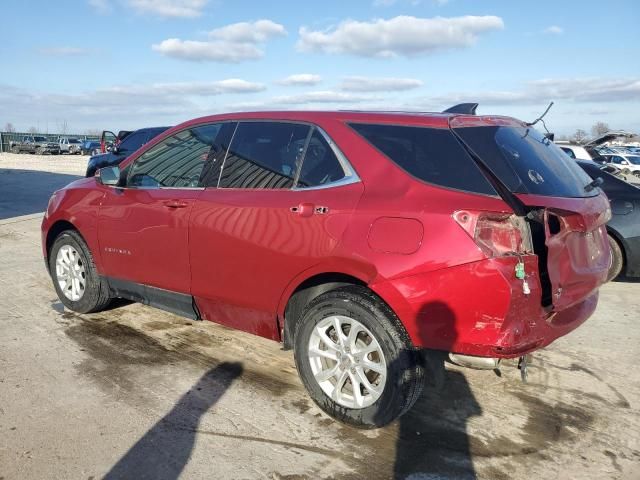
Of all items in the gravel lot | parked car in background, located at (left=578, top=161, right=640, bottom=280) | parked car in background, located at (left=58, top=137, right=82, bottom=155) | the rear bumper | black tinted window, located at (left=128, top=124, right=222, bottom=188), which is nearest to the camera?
the rear bumper

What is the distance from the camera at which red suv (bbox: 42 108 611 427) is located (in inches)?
109

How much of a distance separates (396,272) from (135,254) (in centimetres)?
237

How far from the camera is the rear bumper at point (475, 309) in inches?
106

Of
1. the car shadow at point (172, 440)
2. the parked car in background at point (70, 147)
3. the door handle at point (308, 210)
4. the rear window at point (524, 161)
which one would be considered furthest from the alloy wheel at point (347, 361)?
the parked car in background at point (70, 147)

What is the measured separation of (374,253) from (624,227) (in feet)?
14.7

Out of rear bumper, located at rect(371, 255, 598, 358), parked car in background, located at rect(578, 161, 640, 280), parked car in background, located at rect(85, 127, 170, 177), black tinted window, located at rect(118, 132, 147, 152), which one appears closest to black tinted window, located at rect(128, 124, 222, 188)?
rear bumper, located at rect(371, 255, 598, 358)

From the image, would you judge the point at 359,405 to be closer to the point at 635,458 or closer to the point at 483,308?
the point at 483,308

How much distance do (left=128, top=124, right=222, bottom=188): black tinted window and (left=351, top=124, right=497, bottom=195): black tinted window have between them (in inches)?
51.1

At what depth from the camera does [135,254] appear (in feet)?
14.3

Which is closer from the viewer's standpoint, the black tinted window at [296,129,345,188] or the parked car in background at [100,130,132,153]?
the black tinted window at [296,129,345,188]

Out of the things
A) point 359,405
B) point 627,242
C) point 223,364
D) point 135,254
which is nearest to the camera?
point 359,405

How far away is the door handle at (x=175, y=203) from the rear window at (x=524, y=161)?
6.48ft

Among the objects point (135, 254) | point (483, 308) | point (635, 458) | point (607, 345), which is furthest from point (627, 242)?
point (135, 254)

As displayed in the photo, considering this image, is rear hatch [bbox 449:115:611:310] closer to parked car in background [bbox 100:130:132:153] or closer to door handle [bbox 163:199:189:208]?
→ door handle [bbox 163:199:189:208]
